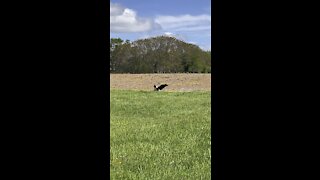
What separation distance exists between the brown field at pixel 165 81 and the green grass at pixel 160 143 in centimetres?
833

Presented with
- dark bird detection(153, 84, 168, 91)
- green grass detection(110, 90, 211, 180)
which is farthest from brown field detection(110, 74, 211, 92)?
green grass detection(110, 90, 211, 180)

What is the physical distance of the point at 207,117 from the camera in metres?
10.6

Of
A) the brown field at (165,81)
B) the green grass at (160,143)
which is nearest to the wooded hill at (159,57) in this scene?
the brown field at (165,81)

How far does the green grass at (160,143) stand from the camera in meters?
5.46

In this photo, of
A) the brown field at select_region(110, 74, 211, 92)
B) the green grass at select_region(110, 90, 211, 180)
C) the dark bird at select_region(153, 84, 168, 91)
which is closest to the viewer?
the green grass at select_region(110, 90, 211, 180)

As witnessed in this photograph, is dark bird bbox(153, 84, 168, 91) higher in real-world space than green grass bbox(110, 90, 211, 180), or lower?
higher

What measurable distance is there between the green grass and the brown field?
328 inches

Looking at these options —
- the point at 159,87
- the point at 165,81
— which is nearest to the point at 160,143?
the point at 159,87

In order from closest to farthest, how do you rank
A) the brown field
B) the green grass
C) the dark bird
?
1. the green grass
2. the dark bird
3. the brown field

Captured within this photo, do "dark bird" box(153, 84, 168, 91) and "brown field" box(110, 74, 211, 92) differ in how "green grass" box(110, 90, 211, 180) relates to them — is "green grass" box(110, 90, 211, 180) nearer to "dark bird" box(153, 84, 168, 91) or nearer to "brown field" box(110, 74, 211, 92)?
"dark bird" box(153, 84, 168, 91)

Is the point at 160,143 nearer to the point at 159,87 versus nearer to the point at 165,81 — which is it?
the point at 159,87

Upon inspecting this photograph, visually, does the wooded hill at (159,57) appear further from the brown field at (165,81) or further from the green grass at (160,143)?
the green grass at (160,143)

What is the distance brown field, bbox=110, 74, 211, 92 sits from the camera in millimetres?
21405
